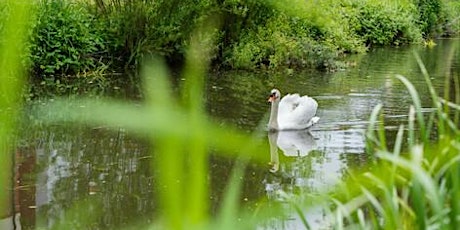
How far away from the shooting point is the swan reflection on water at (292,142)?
7473mm

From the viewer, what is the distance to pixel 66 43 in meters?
12.6

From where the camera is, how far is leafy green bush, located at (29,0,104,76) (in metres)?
12.4

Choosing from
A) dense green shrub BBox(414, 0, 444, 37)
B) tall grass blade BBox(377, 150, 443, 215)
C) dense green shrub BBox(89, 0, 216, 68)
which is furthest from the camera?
dense green shrub BBox(414, 0, 444, 37)

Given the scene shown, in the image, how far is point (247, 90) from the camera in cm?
1153

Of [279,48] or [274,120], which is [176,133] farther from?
[279,48]

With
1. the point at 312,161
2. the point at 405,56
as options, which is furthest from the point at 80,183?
the point at 405,56

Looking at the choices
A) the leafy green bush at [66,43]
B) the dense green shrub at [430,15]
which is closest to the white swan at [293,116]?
the leafy green bush at [66,43]

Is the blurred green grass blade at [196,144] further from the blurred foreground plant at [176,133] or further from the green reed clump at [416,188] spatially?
the green reed clump at [416,188]

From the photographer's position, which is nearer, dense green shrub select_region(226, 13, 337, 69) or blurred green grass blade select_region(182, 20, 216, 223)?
blurred green grass blade select_region(182, 20, 216, 223)

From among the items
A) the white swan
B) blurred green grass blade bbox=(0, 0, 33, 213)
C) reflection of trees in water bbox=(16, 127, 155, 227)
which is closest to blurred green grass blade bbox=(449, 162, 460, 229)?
blurred green grass blade bbox=(0, 0, 33, 213)

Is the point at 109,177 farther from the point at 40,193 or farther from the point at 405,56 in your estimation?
the point at 405,56

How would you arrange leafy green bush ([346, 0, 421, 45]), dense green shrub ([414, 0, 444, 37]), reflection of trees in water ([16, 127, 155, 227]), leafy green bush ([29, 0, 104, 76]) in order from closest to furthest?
reflection of trees in water ([16, 127, 155, 227]) → leafy green bush ([29, 0, 104, 76]) → leafy green bush ([346, 0, 421, 45]) → dense green shrub ([414, 0, 444, 37])

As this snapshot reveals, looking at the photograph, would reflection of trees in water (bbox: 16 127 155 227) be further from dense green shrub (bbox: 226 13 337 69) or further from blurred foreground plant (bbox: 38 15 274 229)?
dense green shrub (bbox: 226 13 337 69)

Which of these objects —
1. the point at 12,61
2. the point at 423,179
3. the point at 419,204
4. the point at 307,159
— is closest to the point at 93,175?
the point at 307,159
